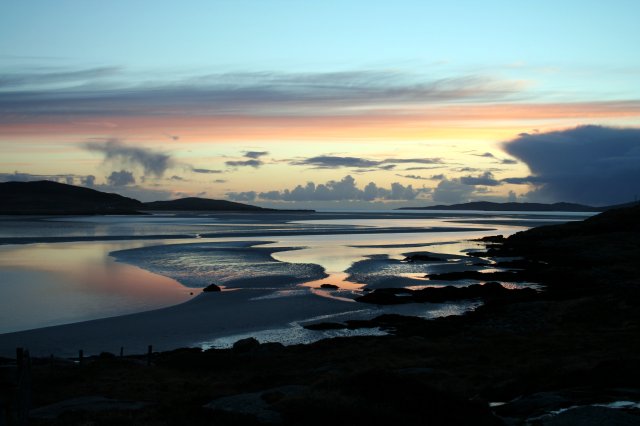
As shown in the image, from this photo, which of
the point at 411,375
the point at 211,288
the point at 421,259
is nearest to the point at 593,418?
the point at 411,375

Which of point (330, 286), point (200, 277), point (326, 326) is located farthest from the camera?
point (200, 277)

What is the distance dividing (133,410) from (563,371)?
12.5 meters

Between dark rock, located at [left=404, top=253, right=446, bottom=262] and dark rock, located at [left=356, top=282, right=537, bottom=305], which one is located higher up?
dark rock, located at [left=404, top=253, right=446, bottom=262]

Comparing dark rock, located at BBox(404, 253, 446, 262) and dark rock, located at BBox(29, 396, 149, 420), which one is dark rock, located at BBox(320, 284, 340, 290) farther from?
dark rock, located at BBox(29, 396, 149, 420)

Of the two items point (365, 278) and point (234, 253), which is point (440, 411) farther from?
point (234, 253)

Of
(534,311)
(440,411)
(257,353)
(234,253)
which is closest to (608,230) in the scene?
(234,253)

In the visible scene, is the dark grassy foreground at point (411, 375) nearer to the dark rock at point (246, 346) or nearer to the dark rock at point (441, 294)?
the dark rock at point (246, 346)

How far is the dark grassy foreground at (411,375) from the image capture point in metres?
14.6

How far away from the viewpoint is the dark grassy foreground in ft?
47.8

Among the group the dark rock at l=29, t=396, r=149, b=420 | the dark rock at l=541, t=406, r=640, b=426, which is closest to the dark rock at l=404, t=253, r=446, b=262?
the dark rock at l=29, t=396, r=149, b=420

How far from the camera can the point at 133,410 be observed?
1680 centimetres

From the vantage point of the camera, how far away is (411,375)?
1947 centimetres

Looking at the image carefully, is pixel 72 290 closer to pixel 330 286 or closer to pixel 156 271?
pixel 156 271

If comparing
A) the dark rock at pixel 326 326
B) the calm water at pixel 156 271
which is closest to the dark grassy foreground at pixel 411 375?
the dark rock at pixel 326 326
